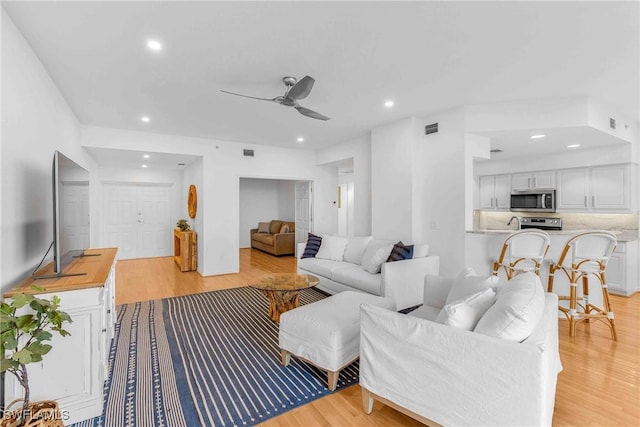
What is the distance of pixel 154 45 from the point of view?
2434 mm

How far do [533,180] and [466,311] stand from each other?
528 centimetres

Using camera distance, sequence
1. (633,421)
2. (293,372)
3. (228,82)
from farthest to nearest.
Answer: (228,82)
(293,372)
(633,421)

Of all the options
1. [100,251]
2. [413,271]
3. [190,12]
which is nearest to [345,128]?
[413,271]

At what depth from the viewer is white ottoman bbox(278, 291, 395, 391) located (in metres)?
2.14

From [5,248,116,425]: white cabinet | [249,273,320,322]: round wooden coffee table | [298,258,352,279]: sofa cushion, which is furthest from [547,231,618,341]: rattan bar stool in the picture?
[5,248,116,425]: white cabinet

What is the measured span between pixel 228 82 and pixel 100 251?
2304 mm

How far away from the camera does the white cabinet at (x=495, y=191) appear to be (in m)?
6.08

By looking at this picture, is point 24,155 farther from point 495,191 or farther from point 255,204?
point 255,204

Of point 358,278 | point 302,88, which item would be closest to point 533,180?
point 358,278

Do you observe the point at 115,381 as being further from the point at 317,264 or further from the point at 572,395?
the point at 572,395

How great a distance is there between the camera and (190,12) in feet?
6.66

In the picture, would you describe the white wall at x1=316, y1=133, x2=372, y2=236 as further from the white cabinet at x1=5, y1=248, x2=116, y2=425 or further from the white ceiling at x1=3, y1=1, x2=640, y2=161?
the white cabinet at x1=5, y1=248, x2=116, y2=425

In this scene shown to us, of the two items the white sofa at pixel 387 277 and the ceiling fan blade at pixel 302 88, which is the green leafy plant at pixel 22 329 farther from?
the white sofa at pixel 387 277

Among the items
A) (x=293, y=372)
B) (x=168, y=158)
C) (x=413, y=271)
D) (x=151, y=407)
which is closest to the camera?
(x=151, y=407)
